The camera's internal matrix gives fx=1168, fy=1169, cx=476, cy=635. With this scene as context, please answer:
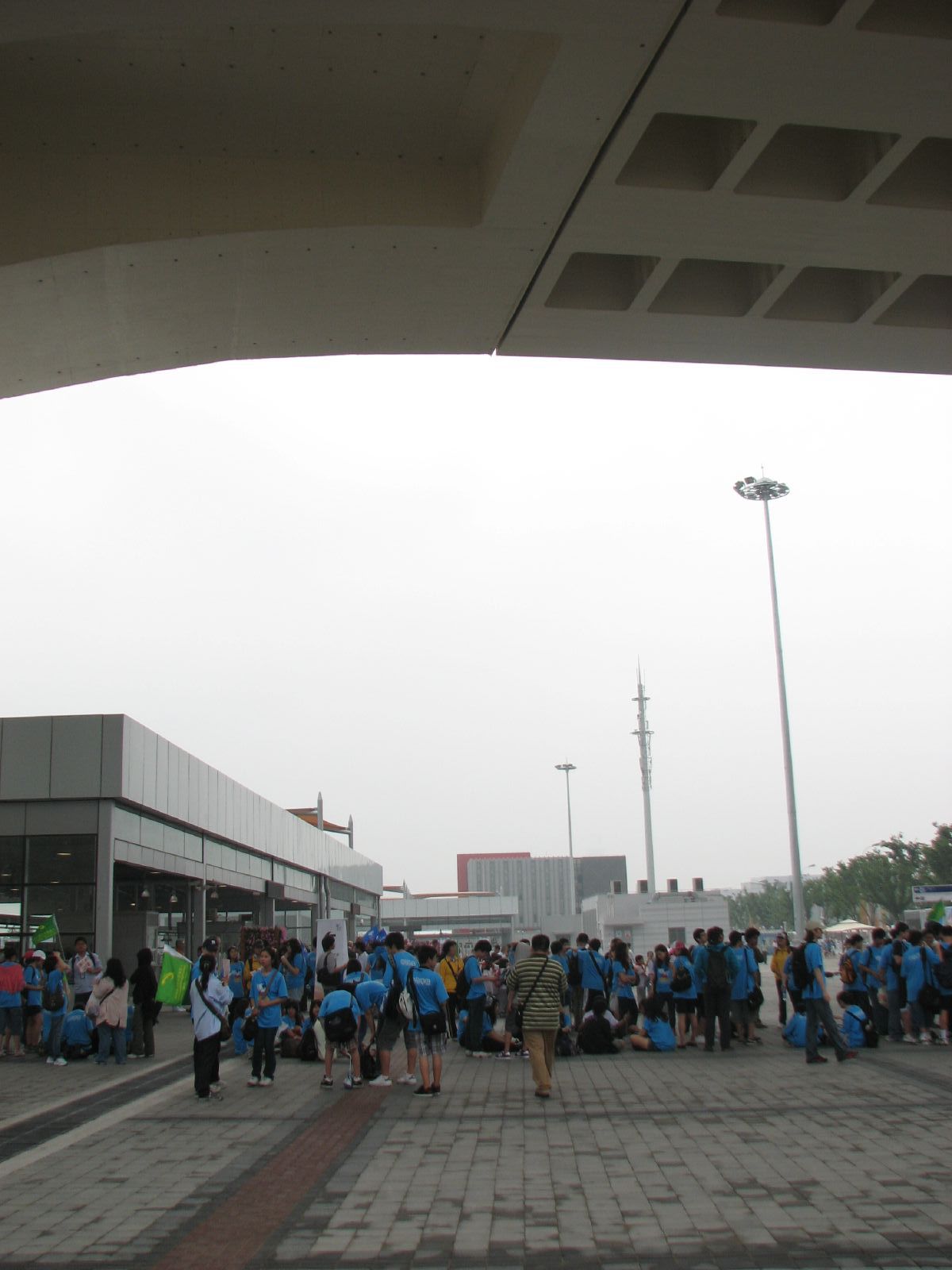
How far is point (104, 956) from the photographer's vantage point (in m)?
23.0

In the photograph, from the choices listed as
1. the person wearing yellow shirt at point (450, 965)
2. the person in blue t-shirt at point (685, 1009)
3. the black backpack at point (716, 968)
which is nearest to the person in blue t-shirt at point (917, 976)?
the black backpack at point (716, 968)

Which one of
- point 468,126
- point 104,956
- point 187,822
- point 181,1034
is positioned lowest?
point 181,1034

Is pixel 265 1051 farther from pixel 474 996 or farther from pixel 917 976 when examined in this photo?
pixel 917 976

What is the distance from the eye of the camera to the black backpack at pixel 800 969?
45.1ft

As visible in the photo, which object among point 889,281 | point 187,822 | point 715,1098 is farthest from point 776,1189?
point 187,822

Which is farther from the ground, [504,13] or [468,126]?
[468,126]

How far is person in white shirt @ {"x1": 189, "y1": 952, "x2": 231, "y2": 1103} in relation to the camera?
11.8 m

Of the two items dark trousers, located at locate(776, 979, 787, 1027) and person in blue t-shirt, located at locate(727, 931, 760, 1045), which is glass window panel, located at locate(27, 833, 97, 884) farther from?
dark trousers, located at locate(776, 979, 787, 1027)

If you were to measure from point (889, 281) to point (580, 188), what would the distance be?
6.95 feet

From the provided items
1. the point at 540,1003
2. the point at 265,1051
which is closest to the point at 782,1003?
the point at 540,1003

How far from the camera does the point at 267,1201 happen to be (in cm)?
727

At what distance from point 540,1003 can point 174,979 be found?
214 inches

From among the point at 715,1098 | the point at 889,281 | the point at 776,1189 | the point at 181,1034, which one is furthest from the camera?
the point at 181,1034

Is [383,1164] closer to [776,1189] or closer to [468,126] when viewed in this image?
[776,1189]
